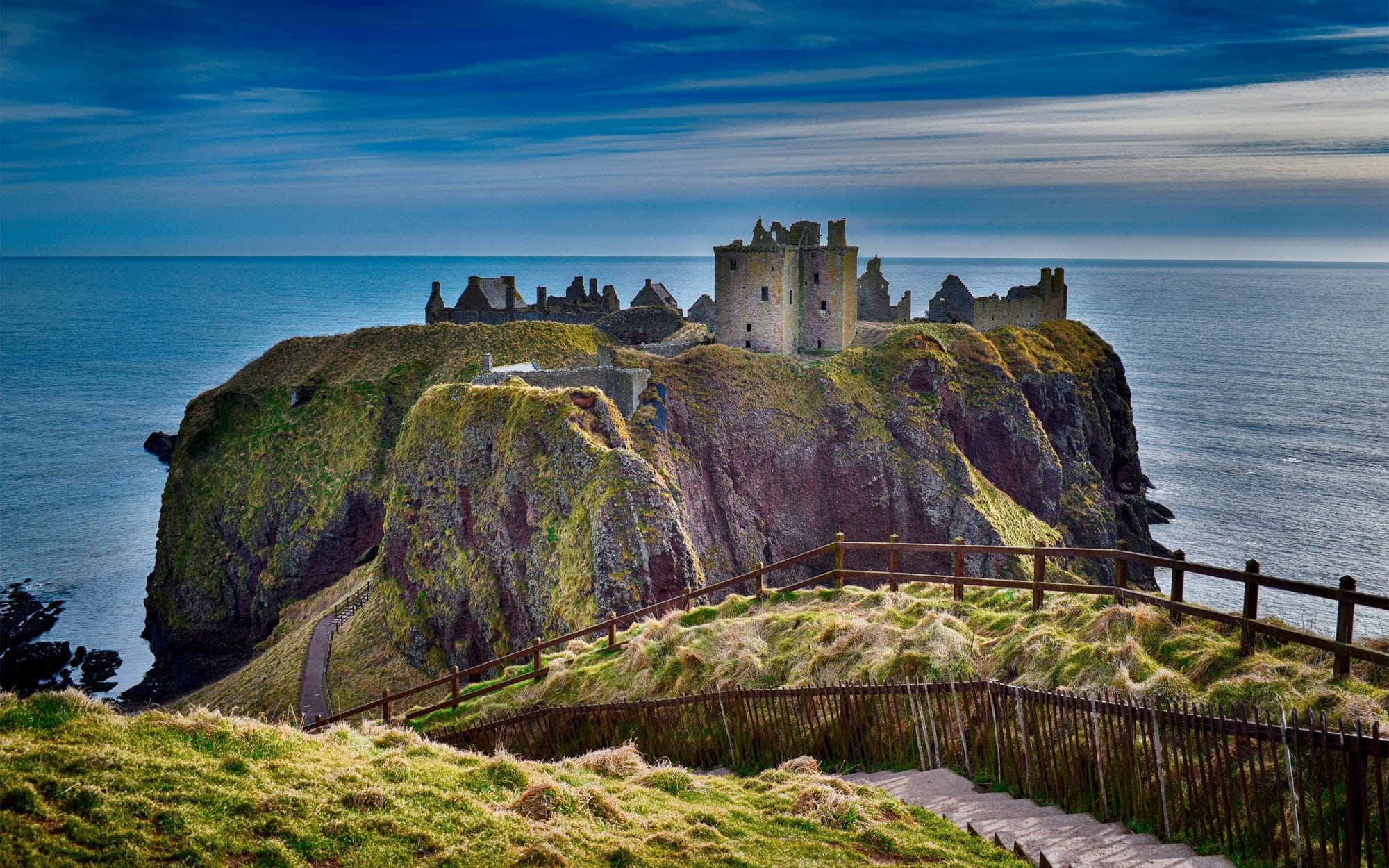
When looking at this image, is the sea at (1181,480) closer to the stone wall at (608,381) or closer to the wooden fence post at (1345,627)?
the stone wall at (608,381)

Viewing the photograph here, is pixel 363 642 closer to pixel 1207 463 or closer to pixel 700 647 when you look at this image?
pixel 700 647

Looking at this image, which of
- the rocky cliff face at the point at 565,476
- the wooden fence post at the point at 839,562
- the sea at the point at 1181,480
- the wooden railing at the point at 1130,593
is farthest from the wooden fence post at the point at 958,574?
the sea at the point at 1181,480

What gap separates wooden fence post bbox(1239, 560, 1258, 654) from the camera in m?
17.0

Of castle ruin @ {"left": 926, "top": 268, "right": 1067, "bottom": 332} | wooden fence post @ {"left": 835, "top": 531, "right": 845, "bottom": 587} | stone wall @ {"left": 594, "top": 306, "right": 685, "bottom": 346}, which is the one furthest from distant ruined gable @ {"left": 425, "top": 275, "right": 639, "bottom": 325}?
wooden fence post @ {"left": 835, "top": 531, "right": 845, "bottom": 587}

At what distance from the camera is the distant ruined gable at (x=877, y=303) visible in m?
93.1

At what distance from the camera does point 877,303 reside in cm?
9356

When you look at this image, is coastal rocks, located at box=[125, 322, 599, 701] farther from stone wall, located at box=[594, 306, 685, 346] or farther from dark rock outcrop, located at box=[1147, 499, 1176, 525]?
dark rock outcrop, located at box=[1147, 499, 1176, 525]

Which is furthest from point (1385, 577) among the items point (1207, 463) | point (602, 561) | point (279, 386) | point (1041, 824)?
point (279, 386)

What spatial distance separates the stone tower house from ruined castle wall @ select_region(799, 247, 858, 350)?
50 millimetres

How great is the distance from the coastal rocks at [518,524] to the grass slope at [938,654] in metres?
11.8

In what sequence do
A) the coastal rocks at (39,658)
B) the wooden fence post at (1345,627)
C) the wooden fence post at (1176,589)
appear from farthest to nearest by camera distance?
the coastal rocks at (39,658)
the wooden fence post at (1176,589)
the wooden fence post at (1345,627)

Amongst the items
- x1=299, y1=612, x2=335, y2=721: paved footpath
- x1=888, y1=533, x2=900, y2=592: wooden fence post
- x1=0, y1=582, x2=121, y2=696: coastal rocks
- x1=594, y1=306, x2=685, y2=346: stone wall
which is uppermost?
x1=594, y1=306, x2=685, y2=346: stone wall

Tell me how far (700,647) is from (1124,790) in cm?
1053

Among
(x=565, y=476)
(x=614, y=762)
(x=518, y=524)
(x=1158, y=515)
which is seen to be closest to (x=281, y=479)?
(x=518, y=524)
